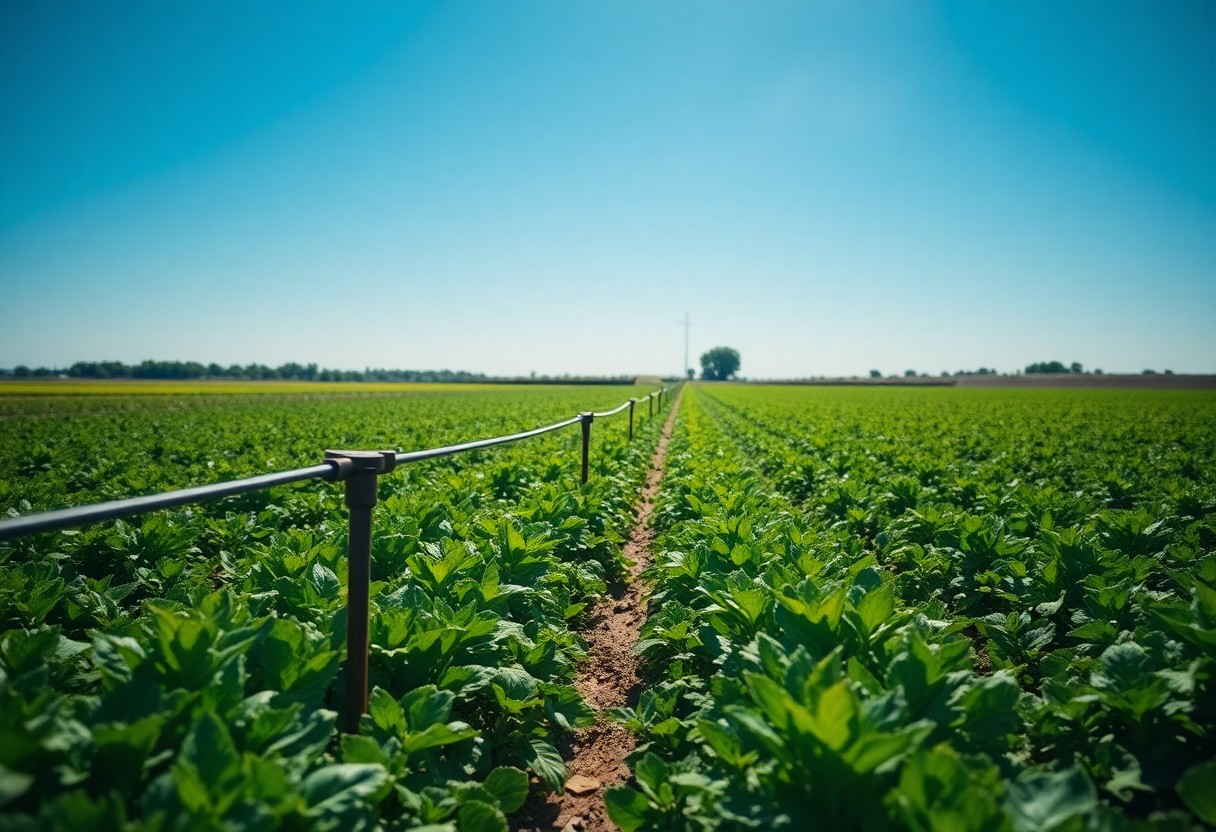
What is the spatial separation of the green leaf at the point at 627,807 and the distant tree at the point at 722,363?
571 ft

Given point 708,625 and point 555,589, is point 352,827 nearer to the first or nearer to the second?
point 708,625

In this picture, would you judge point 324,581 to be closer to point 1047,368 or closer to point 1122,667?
point 1122,667

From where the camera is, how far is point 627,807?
2.38 m

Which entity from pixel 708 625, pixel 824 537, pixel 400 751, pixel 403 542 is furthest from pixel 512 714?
pixel 824 537

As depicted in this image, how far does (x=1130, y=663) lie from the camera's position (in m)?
2.43

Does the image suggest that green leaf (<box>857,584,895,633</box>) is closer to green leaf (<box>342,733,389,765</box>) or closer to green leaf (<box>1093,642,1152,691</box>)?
green leaf (<box>1093,642,1152,691</box>)

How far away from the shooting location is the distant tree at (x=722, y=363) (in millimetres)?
171875

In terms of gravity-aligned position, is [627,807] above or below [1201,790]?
below

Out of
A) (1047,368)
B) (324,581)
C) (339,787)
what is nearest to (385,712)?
(339,787)

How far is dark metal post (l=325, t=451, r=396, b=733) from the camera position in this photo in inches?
89.0

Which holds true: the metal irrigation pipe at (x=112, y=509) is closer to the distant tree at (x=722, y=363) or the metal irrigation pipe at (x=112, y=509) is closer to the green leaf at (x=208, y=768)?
the green leaf at (x=208, y=768)

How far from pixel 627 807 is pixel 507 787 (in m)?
0.54

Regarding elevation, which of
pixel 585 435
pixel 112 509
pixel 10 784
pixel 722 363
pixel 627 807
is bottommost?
pixel 627 807

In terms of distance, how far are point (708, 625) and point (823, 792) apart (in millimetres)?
1642
